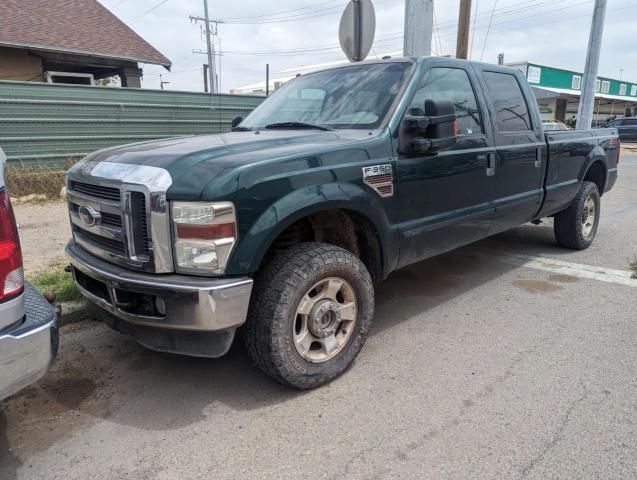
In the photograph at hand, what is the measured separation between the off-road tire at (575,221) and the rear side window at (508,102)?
4.81 ft

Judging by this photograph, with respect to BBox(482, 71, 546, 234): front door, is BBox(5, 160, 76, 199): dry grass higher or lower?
lower

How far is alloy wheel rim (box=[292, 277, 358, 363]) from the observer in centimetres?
286

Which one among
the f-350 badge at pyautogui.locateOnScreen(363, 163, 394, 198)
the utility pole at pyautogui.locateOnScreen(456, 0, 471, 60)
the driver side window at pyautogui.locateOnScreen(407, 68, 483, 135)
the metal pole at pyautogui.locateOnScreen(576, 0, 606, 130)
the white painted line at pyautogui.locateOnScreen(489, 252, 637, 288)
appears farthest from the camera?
the metal pole at pyautogui.locateOnScreen(576, 0, 606, 130)

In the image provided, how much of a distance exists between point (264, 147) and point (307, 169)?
318 millimetres

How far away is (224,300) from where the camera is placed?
2.44 metres

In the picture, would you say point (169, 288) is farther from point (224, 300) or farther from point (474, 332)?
point (474, 332)

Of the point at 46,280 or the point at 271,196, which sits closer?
the point at 271,196

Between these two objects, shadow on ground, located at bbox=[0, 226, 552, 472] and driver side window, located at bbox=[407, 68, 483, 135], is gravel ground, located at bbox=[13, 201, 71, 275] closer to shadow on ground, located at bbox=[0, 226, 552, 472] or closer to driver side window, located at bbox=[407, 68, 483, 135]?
shadow on ground, located at bbox=[0, 226, 552, 472]

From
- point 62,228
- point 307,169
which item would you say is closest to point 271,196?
point 307,169

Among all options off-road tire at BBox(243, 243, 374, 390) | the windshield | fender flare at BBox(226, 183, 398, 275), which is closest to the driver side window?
the windshield

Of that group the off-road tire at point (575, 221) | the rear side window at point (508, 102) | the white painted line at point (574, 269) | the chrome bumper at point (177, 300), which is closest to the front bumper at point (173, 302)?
the chrome bumper at point (177, 300)

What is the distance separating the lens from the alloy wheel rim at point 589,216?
5.80 meters

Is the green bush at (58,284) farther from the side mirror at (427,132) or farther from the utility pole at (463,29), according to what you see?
the utility pole at (463,29)

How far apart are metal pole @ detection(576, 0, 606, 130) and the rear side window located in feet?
36.0
